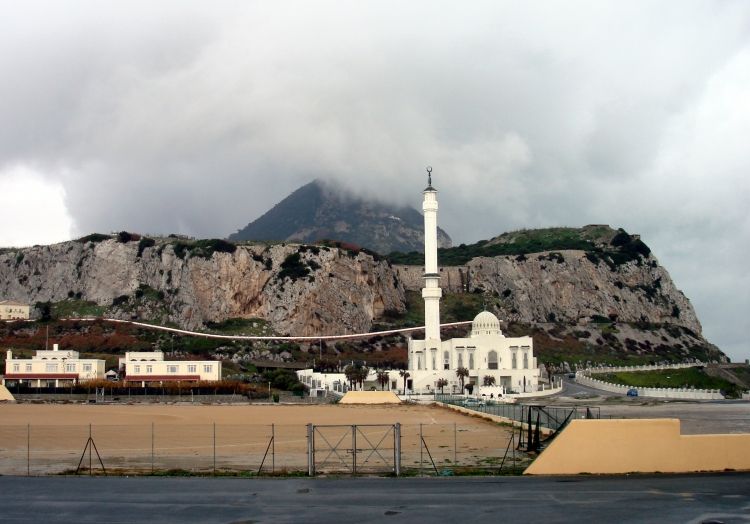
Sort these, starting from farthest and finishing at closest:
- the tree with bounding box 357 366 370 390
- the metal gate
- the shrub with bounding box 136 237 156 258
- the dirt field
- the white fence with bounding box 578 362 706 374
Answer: the shrub with bounding box 136 237 156 258, the white fence with bounding box 578 362 706 374, the tree with bounding box 357 366 370 390, the dirt field, the metal gate

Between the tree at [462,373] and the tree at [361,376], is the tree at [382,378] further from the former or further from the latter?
the tree at [462,373]

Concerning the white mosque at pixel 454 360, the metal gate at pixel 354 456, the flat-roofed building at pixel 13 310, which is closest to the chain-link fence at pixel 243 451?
the metal gate at pixel 354 456

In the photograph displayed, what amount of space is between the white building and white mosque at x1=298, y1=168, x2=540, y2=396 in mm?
24944

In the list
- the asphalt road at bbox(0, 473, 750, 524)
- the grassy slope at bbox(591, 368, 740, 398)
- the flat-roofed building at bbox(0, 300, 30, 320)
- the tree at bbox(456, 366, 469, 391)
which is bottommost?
the grassy slope at bbox(591, 368, 740, 398)

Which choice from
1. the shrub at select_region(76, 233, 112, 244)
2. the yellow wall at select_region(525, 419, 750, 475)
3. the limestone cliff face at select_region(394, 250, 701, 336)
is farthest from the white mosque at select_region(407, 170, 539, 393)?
the shrub at select_region(76, 233, 112, 244)

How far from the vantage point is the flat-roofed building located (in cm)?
12375

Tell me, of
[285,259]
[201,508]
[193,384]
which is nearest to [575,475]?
[201,508]

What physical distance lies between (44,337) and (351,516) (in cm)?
10262

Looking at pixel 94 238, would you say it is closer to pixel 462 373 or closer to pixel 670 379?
pixel 462 373

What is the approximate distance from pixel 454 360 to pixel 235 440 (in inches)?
2643

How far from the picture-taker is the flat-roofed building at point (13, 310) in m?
124

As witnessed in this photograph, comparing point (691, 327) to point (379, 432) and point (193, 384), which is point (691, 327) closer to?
point (193, 384)

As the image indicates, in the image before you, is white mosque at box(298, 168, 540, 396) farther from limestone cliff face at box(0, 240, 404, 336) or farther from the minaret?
limestone cliff face at box(0, 240, 404, 336)

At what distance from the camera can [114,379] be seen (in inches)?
3322
